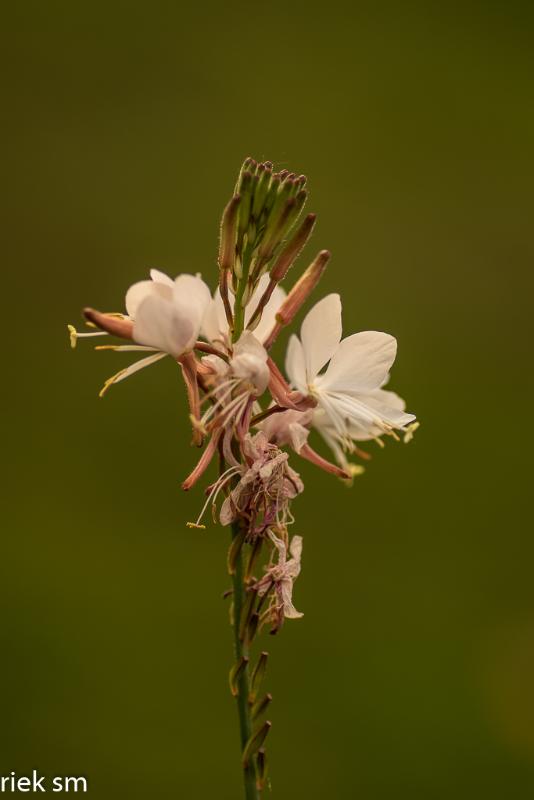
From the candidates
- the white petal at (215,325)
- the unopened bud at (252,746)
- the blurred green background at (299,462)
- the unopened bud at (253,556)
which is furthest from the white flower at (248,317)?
the blurred green background at (299,462)

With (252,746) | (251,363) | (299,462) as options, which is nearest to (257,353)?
(251,363)

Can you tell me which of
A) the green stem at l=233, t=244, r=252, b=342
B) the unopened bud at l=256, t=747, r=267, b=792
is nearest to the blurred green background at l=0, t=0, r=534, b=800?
the unopened bud at l=256, t=747, r=267, b=792

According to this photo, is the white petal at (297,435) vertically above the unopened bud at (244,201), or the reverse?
the unopened bud at (244,201)

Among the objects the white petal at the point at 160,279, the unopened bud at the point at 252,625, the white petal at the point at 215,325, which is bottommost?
the unopened bud at the point at 252,625

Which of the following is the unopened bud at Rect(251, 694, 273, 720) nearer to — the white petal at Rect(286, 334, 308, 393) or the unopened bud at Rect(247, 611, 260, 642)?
the unopened bud at Rect(247, 611, 260, 642)

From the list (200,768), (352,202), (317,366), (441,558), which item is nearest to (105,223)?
(352,202)

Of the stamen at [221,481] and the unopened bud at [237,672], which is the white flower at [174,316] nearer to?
the stamen at [221,481]

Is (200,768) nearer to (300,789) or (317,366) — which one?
(300,789)

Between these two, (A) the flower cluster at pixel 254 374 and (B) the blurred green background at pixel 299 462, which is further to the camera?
(B) the blurred green background at pixel 299 462
